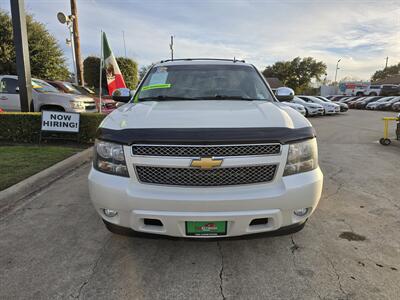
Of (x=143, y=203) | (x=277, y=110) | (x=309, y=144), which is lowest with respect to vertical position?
(x=143, y=203)

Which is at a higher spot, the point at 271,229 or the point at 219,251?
the point at 271,229

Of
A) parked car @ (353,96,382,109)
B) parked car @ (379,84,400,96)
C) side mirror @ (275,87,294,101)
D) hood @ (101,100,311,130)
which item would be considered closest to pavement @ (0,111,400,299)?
hood @ (101,100,311,130)

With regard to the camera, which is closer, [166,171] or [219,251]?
[166,171]

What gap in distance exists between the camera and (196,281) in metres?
2.38

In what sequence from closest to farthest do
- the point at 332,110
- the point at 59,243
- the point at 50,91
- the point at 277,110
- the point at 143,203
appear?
the point at 143,203 → the point at 277,110 → the point at 59,243 → the point at 50,91 → the point at 332,110

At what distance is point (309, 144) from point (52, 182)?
409 centimetres

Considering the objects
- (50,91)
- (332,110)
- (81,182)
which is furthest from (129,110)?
(332,110)

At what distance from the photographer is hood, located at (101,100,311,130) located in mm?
2338

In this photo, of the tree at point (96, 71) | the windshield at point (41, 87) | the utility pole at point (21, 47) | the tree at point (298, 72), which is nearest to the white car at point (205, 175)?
the utility pole at point (21, 47)

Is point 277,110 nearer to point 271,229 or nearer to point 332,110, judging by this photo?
point 271,229

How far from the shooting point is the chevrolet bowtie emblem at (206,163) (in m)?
2.20

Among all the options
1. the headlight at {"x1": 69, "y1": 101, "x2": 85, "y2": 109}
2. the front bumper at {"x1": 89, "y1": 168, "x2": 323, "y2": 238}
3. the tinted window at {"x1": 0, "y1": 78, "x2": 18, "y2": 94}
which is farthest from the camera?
the tinted window at {"x1": 0, "y1": 78, "x2": 18, "y2": 94}

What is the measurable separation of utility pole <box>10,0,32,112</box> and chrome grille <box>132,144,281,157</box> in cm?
730

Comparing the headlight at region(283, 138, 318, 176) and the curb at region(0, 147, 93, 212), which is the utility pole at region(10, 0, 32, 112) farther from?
the headlight at region(283, 138, 318, 176)
